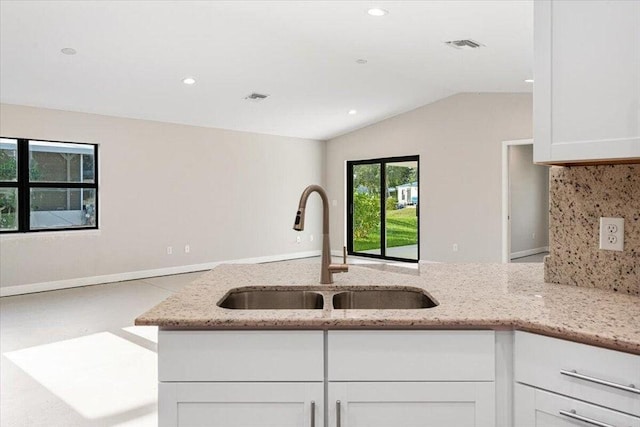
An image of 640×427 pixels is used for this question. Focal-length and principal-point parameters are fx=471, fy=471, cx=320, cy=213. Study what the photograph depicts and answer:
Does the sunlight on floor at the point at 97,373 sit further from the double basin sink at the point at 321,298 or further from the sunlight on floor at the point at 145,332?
the double basin sink at the point at 321,298

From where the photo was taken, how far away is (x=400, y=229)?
868cm

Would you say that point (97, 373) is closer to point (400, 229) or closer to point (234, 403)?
point (234, 403)

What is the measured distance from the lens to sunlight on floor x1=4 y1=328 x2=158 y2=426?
2801mm

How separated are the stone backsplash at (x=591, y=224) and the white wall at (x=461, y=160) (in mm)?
5621

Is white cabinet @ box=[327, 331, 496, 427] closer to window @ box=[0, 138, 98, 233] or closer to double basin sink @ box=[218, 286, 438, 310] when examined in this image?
double basin sink @ box=[218, 286, 438, 310]

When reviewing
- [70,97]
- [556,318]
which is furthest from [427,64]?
[556,318]

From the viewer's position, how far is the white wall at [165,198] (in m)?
6.01

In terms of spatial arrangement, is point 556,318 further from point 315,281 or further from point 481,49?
point 481,49

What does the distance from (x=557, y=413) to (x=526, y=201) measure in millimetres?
8661

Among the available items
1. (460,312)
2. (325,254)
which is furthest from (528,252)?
(460,312)

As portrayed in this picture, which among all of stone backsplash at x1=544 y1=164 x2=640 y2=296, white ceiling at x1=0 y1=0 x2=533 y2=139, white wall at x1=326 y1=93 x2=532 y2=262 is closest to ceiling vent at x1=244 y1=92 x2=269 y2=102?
white ceiling at x1=0 y1=0 x2=533 y2=139

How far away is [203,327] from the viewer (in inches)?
52.4

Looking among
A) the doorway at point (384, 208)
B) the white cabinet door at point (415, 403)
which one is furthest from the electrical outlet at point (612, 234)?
the doorway at point (384, 208)

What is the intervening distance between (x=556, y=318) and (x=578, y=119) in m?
0.61
